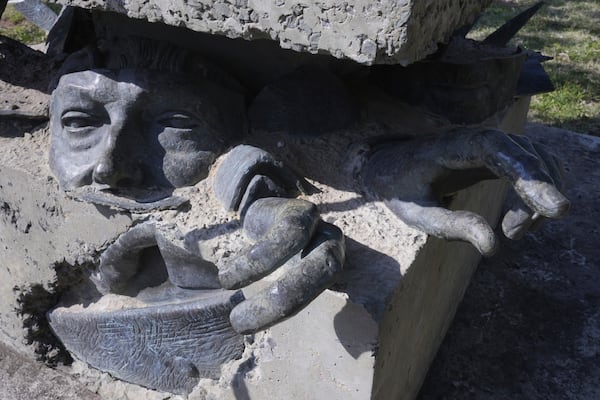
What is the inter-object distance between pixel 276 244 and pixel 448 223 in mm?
365

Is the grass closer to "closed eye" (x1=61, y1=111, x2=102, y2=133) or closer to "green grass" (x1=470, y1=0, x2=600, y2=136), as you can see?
"green grass" (x1=470, y1=0, x2=600, y2=136)

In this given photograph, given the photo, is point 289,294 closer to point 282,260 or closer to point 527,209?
point 282,260

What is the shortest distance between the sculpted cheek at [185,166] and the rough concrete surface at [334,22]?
1.13 ft

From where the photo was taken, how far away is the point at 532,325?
213 centimetres

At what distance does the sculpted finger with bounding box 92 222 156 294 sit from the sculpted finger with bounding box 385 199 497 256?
0.53m

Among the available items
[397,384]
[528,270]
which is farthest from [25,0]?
[528,270]

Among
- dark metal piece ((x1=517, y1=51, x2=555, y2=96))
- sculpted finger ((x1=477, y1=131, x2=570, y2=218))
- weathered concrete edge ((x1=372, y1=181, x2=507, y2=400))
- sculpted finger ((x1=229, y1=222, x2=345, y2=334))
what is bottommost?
weathered concrete edge ((x1=372, y1=181, x2=507, y2=400))

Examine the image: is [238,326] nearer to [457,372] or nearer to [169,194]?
[169,194]

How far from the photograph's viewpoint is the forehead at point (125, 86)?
1.43m

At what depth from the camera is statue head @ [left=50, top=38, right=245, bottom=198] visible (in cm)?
144

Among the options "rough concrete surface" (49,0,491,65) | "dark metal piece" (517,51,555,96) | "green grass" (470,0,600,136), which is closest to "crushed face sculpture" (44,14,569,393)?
"rough concrete surface" (49,0,491,65)

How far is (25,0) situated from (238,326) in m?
1.84

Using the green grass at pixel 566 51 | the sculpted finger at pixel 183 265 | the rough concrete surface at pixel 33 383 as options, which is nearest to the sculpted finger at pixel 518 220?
the sculpted finger at pixel 183 265

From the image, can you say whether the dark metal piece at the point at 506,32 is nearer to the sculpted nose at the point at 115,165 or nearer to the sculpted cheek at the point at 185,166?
the sculpted cheek at the point at 185,166
